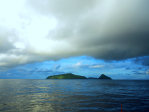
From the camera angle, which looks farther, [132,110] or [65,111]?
[132,110]

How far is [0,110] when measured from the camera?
104 feet

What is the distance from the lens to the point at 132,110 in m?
32.6

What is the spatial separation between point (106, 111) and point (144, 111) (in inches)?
405

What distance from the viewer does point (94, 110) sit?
31.5 m

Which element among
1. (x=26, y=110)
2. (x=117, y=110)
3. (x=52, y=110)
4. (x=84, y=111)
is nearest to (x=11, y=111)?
(x=26, y=110)

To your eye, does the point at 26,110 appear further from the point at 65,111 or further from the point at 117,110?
the point at 117,110

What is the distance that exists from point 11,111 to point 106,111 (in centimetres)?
2446

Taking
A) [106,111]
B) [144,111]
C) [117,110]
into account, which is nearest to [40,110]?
[106,111]

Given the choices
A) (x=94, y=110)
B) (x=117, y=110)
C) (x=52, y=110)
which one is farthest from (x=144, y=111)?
(x=52, y=110)

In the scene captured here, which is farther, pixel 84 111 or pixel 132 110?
pixel 132 110

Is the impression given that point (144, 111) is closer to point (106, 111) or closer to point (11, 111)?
point (106, 111)

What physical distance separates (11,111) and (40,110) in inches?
287

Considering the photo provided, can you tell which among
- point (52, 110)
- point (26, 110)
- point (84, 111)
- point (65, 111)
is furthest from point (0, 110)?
point (84, 111)

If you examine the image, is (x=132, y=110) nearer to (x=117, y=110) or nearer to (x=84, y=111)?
(x=117, y=110)
